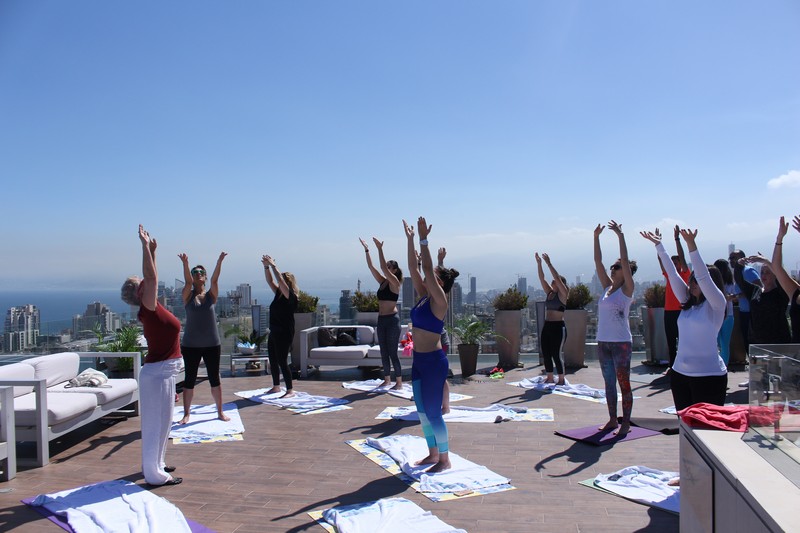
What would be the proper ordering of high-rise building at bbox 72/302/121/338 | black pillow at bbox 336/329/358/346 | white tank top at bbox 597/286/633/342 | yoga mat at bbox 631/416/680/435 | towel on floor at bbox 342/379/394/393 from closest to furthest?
white tank top at bbox 597/286/633/342
yoga mat at bbox 631/416/680/435
high-rise building at bbox 72/302/121/338
towel on floor at bbox 342/379/394/393
black pillow at bbox 336/329/358/346

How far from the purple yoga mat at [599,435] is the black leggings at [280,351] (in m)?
3.51

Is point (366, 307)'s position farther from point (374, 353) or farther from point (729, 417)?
point (729, 417)

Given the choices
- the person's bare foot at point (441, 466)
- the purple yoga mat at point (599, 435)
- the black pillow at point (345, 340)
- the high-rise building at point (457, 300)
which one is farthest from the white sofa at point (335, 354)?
the person's bare foot at point (441, 466)

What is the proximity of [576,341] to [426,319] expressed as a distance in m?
6.34

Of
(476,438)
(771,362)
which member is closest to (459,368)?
(476,438)

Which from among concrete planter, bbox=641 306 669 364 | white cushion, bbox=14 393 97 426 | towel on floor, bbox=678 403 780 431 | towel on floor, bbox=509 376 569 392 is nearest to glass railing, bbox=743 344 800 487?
towel on floor, bbox=678 403 780 431

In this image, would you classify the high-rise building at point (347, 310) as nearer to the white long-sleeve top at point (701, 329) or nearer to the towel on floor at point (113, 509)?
the towel on floor at point (113, 509)

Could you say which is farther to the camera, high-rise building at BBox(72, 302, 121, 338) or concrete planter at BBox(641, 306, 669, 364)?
concrete planter at BBox(641, 306, 669, 364)

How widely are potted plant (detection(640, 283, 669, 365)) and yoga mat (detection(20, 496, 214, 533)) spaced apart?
829cm

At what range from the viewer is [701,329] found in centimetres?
400

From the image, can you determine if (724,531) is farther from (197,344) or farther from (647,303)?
(647,303)

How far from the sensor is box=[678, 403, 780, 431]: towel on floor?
8.64ft

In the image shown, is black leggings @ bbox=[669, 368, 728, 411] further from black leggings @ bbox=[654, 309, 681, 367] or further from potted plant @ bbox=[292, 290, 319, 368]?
potted plant @ bbox=[292, 290, 319, 368]

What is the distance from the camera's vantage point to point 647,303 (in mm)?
10531
